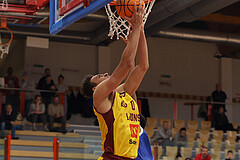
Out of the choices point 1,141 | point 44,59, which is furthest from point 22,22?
point 44,59

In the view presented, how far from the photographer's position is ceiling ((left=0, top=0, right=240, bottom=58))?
12461 millimetres

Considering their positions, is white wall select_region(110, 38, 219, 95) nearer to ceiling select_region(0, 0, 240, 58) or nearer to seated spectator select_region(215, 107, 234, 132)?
ceiling select_region(0, 0, 240, 58)

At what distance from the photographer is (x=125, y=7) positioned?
3.89 metres


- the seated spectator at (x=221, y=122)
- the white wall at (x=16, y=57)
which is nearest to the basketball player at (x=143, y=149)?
the seated spectator at (x=221, y=122)

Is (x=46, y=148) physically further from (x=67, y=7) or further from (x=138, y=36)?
(x=138, y=36)

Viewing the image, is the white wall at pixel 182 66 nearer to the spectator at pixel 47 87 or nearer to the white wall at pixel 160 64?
the white wall at pixel 160 64

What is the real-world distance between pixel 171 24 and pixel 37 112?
4.78 meters

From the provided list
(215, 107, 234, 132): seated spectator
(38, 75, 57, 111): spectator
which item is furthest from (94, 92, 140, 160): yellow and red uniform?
(215, 107, 234, 132): seated spectator

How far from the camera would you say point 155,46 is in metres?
19.0

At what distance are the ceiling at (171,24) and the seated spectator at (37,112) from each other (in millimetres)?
2141

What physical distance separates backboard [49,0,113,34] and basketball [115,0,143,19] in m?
0.11

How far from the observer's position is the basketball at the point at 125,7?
151 inches

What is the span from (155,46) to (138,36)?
612 inches

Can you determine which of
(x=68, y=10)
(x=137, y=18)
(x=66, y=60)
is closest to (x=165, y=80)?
(x=66, y=60)
